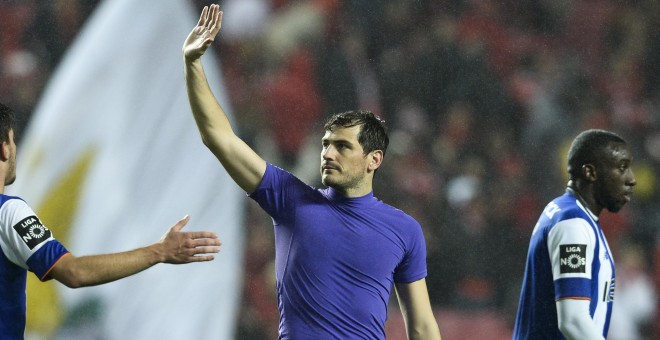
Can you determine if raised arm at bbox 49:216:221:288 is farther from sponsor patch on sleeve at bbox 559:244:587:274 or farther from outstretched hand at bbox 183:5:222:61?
sponsor patch on sleeve at bbox 559:244:587:274

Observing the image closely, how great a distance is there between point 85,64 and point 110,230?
3.63ft

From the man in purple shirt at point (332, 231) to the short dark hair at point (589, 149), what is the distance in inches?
25.5

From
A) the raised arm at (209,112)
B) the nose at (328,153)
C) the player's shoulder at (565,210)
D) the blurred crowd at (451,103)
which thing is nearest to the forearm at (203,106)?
the raised arm at (209,112)

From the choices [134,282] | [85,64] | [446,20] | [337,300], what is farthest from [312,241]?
[446,20]

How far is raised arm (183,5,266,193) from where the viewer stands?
2.78 metres

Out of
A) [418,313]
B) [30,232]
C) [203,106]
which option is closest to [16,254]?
[30,232]

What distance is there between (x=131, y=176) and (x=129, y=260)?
134 inches

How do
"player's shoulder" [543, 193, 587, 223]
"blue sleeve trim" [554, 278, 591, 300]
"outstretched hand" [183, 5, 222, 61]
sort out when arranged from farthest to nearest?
"player's shoulder" [543, 193, 587, 223] < "blue sleeve trim" [554, 278, 591, 300] < "outstretched hand" [183, 5, 222, 61]

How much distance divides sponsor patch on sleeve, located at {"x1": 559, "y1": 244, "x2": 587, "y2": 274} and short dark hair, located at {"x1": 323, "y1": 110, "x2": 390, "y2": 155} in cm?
71

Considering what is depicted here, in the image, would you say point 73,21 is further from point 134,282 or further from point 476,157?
point 476,157

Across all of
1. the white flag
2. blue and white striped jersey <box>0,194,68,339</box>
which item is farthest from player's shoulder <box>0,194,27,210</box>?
the white flag

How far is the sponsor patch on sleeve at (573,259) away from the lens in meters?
2.97

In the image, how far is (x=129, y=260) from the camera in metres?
2.44

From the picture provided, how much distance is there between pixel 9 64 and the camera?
5.89 metres
